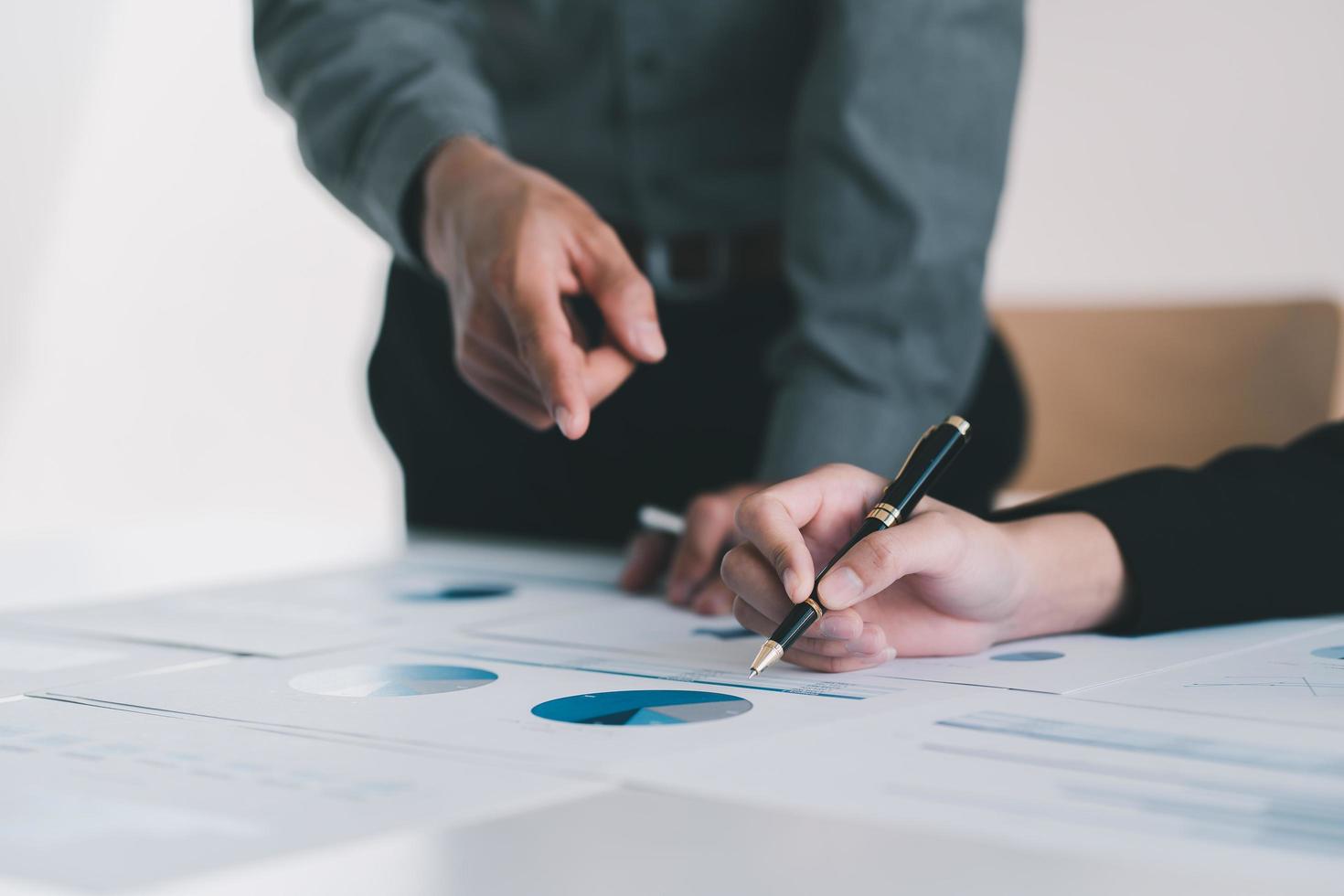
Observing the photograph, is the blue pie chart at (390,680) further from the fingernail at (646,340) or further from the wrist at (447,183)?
the wrist at (447,183)

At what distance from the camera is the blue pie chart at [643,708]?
1.70 ft

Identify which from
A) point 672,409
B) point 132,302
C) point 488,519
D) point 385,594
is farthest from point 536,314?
point 132,302

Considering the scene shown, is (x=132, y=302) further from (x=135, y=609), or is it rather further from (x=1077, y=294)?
(x=135, y=609)

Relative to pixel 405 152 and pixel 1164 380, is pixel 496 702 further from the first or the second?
pixel 1164 380

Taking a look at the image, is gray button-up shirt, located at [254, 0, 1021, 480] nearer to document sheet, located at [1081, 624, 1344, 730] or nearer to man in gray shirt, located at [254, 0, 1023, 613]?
man in gray shirt, located at [254, 0, 1023, 613]

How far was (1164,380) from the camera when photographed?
1654mm

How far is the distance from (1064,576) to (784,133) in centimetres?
58

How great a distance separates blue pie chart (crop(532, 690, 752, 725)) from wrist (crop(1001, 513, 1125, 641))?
192 mm

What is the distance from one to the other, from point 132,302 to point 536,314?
315cm

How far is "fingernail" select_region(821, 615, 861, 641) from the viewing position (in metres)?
0.59

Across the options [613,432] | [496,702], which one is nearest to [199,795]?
[496,702]

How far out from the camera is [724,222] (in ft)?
3.83

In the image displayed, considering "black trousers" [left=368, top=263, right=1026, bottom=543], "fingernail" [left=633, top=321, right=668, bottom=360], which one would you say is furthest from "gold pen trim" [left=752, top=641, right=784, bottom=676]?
"black trousers" [left=368, top=263, right=1026, bottom=543]

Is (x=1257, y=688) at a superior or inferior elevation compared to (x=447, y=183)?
inferior
